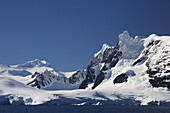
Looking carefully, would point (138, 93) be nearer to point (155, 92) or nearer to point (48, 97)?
point (155, 92)

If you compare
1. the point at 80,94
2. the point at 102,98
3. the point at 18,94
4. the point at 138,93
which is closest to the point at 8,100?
the point at 18,94

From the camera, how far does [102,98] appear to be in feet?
625

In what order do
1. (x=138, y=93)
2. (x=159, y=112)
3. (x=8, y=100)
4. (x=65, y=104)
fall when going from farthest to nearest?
(x=138, y=93), (x=65, y=104), (x=8, y=100), (x=159, y=112)

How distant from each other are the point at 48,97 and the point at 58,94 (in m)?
12.9

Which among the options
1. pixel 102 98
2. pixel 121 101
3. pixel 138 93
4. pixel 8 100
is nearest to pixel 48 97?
pixel 8 100

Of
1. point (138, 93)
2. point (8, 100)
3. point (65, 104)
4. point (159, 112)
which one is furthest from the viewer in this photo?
point (138, 93)

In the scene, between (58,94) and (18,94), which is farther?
(58,94)

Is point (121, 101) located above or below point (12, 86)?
below

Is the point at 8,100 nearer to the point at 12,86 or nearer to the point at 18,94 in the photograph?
the point at 18,94

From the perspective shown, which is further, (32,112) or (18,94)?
(18,94)

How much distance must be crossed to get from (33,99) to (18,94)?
10106 millimetres

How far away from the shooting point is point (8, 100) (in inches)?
6639

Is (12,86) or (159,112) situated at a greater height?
(12,86)

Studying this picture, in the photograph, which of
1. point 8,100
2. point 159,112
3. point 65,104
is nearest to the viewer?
point 159,112
